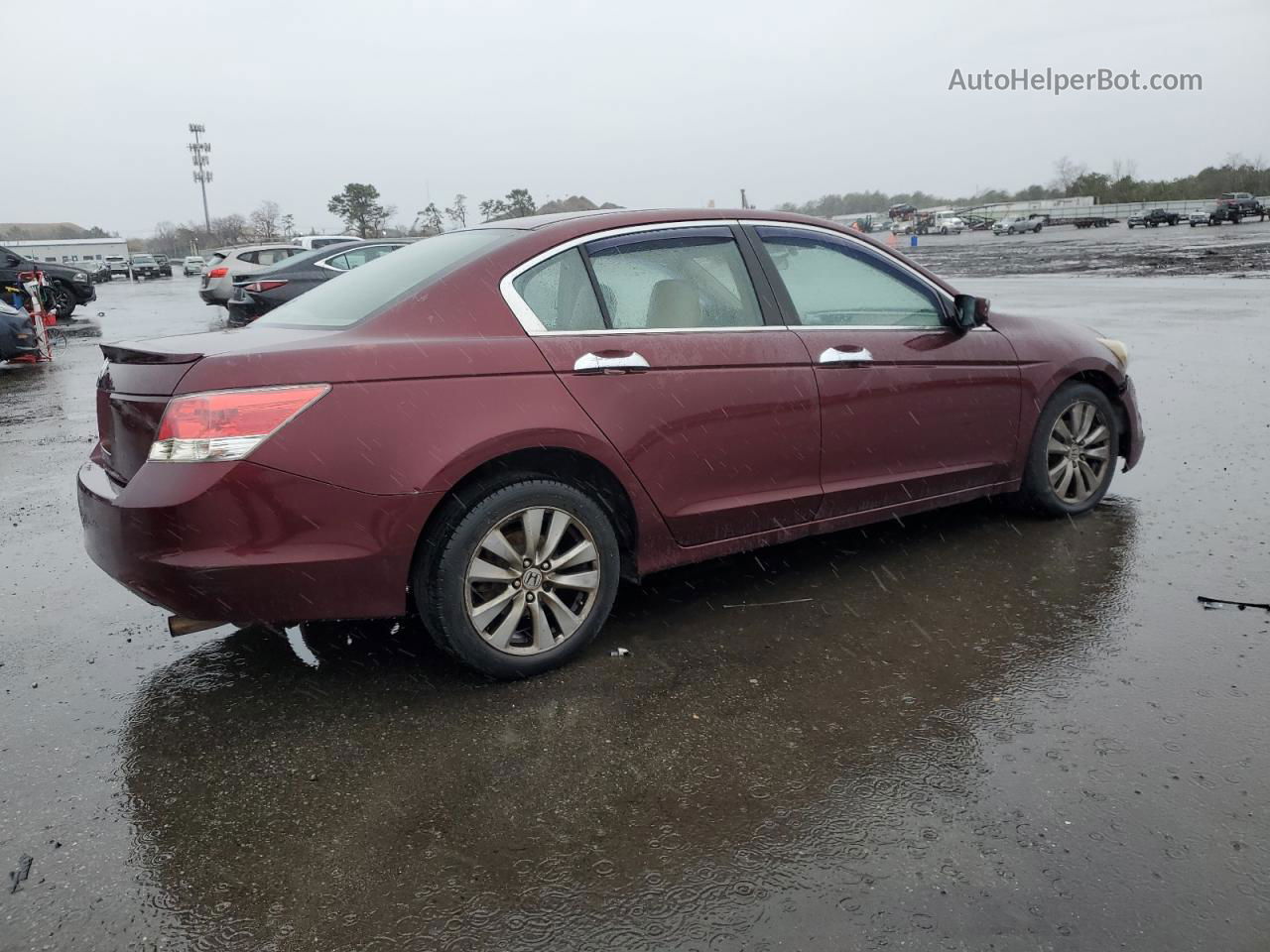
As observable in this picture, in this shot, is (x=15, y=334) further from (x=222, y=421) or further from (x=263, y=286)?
(x=222, y=421)

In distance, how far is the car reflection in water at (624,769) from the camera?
2.37m

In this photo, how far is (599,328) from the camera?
3.67m

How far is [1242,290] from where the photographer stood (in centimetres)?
1659

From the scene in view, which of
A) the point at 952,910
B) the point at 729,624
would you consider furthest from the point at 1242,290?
the point at 952,910

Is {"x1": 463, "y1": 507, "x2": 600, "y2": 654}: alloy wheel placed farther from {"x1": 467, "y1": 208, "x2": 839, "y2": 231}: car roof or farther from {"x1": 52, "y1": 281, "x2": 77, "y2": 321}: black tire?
{"x1": 52, "y1": 281, "x2": 77, "y2": 321}: black tire

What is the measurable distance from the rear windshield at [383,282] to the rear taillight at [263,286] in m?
Answer: 10.9

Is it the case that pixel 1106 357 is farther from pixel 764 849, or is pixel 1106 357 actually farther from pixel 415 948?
pixel 415 948

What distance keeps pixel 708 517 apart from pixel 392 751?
1.50 metres

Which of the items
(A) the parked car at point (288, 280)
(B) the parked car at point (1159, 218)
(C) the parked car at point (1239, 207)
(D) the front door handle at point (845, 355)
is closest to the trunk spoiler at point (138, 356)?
(D) the front door handle at point (845, 355)

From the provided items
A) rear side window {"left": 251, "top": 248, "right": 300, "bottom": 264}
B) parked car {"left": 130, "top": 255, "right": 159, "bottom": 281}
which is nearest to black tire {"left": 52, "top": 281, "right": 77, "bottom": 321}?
rear side window {"left": 251, "top": 248, "right": 300, "bottom": 264}

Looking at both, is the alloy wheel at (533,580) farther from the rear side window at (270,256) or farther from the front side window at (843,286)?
the rear side window at (270,256)

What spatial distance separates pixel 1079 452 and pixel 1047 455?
24 centimetres

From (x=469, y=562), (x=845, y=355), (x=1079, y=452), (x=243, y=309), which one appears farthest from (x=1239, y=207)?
(x=469, y=562)

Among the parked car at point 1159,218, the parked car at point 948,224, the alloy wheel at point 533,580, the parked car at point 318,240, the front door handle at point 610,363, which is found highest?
the parked car at point 948,224
